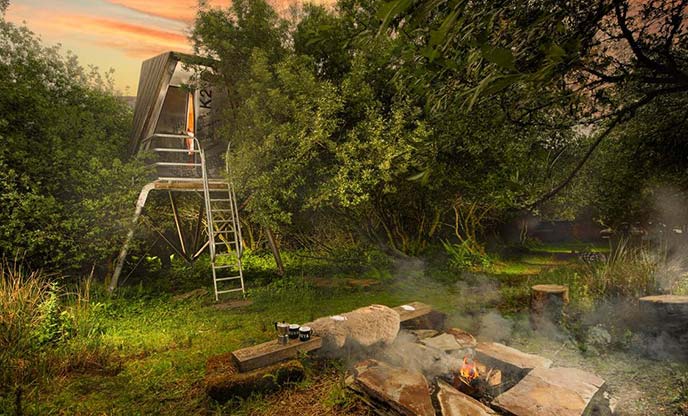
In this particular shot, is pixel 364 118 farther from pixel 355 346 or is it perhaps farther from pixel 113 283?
pixel 113 283

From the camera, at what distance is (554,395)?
10.7 ft

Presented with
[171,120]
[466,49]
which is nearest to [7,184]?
[171,120]

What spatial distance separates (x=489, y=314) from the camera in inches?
265

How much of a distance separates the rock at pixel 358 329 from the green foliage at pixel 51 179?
19.6ft

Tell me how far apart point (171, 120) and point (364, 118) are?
8.19 metres

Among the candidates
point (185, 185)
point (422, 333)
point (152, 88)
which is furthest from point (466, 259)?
point (152, 88)

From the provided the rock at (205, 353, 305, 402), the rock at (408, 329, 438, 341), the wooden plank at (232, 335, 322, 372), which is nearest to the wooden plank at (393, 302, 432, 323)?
the rock at (408, 329, 438, 341)

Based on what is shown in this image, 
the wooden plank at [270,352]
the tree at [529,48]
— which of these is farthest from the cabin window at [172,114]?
the tree at [529,48]

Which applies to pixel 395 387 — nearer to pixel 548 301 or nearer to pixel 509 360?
pixel 509 360

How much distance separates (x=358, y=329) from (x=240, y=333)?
2272mm

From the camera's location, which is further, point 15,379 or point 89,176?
point 89,176

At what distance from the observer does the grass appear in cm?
372

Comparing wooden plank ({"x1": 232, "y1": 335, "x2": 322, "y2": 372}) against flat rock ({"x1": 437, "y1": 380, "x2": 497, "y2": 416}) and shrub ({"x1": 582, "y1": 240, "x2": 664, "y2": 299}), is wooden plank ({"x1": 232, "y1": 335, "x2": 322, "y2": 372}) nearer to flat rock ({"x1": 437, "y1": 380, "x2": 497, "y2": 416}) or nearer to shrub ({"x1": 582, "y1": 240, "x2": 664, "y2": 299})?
flat rock ({"x1": 437, "y1": 380, "x2": 497, "y2": 416})

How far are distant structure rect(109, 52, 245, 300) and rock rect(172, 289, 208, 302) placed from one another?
356 millimetres
